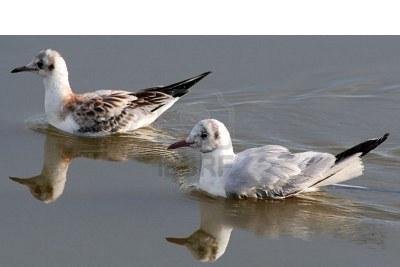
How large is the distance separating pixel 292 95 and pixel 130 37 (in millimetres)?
2114

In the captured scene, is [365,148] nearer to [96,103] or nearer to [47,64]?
[96,103]

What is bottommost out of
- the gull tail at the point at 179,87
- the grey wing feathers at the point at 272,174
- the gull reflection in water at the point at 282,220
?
the gull reflection in water at the point at 282,220

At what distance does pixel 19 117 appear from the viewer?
30.7ft

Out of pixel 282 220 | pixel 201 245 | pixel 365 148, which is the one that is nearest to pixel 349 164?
pixel 365 148

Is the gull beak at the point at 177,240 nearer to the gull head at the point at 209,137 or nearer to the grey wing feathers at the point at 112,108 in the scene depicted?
the gull head at the point at 209,137

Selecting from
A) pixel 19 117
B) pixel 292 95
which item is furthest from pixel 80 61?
pixel 292 95

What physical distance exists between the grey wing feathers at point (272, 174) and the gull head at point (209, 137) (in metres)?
0.20

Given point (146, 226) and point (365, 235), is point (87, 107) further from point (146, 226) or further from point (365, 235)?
point (365, 235)

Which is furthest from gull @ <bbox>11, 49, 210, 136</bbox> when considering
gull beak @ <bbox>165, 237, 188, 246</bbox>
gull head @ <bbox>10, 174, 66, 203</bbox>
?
gull beak @ <bbox>165, 237, 188, 246</bbox>

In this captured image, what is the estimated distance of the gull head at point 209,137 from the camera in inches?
297

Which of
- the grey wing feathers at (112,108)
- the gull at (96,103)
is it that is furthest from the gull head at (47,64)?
the grey wing feathers at (112,108)

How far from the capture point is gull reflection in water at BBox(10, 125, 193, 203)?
311 inches

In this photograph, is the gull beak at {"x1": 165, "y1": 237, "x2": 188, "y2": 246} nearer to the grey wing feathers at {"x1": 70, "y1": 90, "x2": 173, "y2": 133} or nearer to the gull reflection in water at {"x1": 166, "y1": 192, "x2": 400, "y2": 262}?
the gull reflection in water at {"x1": 166, "y1": 192, "x2": 400, "y2": 262}

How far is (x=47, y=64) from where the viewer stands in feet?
30.6
